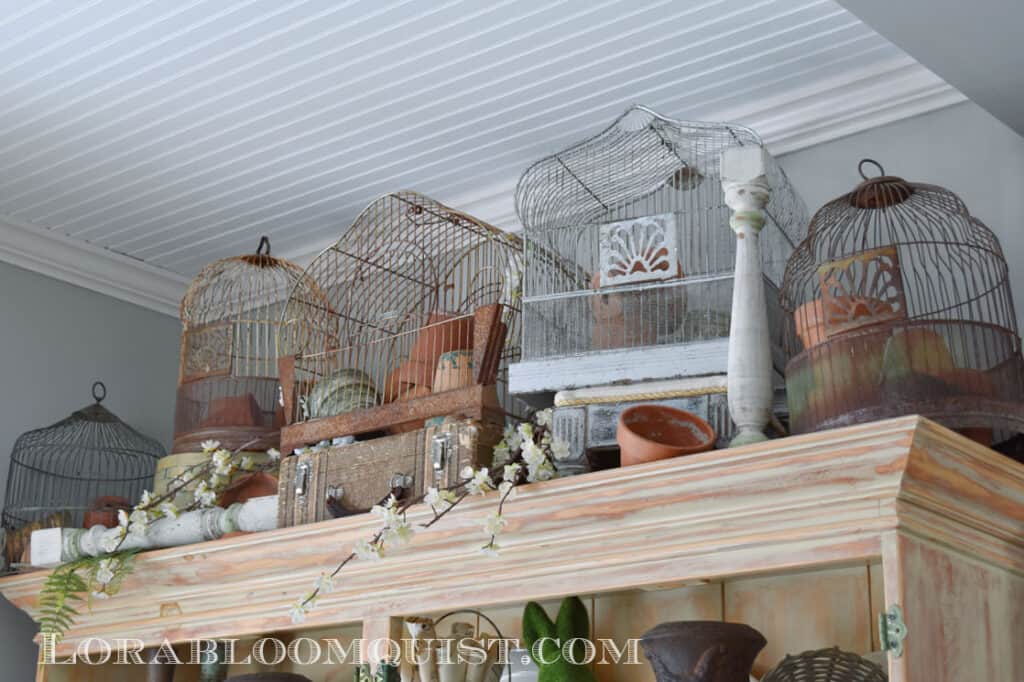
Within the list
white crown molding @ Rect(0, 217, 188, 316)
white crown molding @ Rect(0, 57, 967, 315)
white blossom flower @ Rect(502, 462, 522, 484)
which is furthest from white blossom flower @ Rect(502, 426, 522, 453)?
white crown molding @ Rect(0, 217, 188, 316)

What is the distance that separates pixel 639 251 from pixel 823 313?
451mm

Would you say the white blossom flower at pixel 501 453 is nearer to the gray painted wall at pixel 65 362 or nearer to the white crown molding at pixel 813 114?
the white crown molding at pixel 813 114

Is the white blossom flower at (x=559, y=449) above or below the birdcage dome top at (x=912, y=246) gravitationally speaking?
below

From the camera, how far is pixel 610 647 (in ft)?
8.73

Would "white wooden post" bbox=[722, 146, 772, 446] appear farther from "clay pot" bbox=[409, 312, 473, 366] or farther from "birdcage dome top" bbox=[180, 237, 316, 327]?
"birdcage dome top" bbox=[180, 237, 316, 327]

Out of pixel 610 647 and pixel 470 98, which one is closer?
pixel 610 647

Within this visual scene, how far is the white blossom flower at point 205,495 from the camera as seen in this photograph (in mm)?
3043

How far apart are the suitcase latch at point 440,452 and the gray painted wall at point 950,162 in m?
0.99

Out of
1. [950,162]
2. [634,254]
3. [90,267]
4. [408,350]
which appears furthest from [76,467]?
[950,162]

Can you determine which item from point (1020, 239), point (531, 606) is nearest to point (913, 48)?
point (1020, 239)

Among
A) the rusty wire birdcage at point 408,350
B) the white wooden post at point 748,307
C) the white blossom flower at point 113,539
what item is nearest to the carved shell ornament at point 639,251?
the white wooden post at point 748,307

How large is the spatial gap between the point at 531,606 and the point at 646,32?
120 centimetres

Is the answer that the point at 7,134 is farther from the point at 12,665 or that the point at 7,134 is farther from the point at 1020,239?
the point at 1020,239

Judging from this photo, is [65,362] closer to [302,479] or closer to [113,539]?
[113,539]
